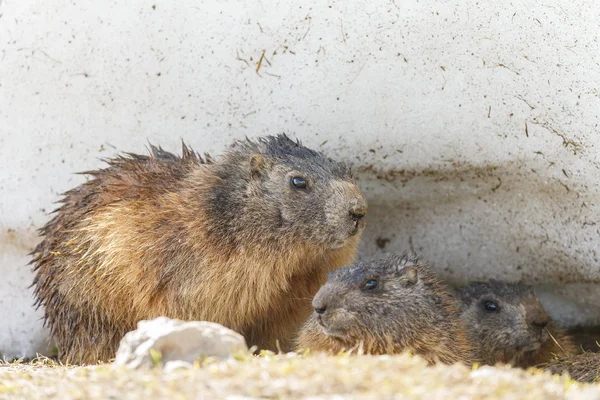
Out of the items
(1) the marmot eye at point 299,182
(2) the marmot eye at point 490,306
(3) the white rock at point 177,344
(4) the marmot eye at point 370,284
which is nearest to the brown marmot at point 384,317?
(4) the marmot eye at point 370,284

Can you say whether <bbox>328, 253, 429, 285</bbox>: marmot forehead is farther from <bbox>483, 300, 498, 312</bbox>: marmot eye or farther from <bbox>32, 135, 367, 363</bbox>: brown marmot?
<bbox>483, 300, 498, 312</bbox>: marmot eye

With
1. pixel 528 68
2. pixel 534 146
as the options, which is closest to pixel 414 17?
pixel 528 68

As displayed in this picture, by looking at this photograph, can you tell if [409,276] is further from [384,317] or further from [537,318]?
[537,318]

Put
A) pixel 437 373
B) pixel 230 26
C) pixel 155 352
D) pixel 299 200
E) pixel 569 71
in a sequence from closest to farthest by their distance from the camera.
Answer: pixel 437 373, pixel 155 352, pixel 299 200, pixel 569 71, pixel 230 26

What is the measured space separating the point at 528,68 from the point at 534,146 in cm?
70

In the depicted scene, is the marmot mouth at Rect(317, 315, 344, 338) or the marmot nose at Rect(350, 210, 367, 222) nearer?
the marmot mouth at Rect(317, 315, 344, 338)

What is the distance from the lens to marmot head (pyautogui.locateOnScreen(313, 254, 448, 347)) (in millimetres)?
5883

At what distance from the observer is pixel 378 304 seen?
19.8 ft

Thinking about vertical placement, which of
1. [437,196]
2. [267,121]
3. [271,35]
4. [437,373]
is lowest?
[437,373]

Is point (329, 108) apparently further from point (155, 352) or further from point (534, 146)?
point (155, 352)

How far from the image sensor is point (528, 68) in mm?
7047

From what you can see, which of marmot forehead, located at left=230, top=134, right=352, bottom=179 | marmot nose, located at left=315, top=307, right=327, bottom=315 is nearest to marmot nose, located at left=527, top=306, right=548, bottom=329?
marmot forehead, located at left=230, top=134, right=352, bottom=179

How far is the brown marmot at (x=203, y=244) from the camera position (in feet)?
21.0

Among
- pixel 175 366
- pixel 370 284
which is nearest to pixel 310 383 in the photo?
pixel 175 366
